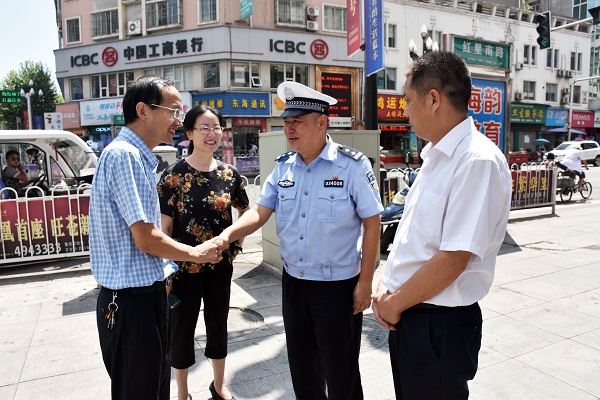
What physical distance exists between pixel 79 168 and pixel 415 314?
316 inches

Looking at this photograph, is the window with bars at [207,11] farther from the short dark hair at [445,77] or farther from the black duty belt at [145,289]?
the short dark hair at [445,77]

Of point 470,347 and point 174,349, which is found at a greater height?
point 470,347

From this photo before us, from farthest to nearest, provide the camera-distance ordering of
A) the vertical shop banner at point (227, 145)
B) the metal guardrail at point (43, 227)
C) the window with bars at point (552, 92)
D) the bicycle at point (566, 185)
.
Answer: the window with bars at point (552, 92) → the vertical shop banner at point (227, 145) → the bicycle at point (566, 185) → the metal guardrail at point (43, 227)

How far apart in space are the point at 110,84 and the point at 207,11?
719 centimetres

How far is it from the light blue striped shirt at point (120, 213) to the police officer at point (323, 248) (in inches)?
30.3

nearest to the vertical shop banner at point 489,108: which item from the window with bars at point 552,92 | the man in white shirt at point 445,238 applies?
the man in white shirt at point 445,238

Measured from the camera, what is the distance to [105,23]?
86.4 ft

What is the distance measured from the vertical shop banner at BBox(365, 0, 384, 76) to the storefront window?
1900cm

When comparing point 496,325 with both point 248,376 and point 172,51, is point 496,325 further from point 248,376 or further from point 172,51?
point 172,51

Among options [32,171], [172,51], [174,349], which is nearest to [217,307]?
[174,349]

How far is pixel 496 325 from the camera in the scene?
4020 millimetres

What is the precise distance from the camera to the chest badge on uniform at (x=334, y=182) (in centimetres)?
238

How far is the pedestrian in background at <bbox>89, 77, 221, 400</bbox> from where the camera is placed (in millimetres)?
1944

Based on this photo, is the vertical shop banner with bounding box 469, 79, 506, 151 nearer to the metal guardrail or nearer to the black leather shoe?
the black leather shoe
